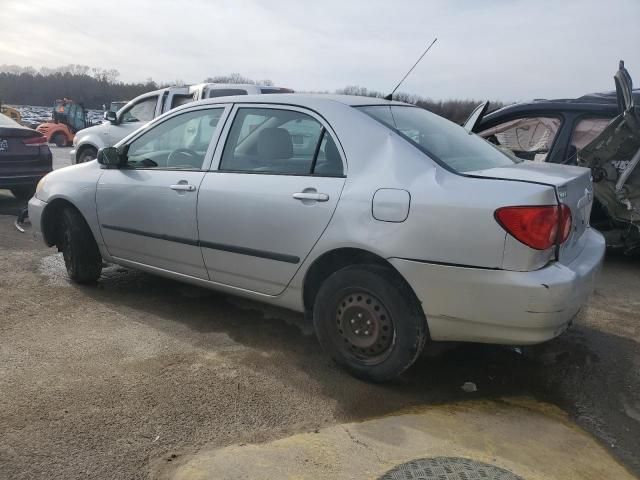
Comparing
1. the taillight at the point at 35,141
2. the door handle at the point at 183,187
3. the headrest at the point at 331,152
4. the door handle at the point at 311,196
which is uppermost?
the headrest at the point at 331,152

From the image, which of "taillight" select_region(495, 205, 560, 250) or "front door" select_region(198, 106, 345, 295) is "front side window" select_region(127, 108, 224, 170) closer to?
"front door" select_region(198, 106, 345, 295)

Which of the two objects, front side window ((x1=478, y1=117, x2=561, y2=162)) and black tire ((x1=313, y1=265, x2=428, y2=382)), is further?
front side window ((x1=478, y1=117, x2=561, y2=162))

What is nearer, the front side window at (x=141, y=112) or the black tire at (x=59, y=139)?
the front side window at (x=141, y=112)

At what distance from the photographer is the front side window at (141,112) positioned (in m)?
10.0

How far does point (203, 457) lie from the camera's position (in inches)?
97.2

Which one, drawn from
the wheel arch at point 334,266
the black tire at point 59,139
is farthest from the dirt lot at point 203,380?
the black tire at point 59,139

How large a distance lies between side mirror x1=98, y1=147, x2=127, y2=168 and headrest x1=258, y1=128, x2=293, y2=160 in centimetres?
133

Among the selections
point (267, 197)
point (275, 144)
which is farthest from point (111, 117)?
point (267, 197)

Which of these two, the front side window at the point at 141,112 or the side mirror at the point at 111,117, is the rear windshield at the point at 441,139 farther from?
the side mirror at the point at 111,117

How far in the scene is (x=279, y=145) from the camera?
3572mm

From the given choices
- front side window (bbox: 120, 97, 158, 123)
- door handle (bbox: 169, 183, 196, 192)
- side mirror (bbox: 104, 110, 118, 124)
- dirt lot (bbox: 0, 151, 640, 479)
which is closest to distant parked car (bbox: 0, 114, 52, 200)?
side mirror (bbox: 104, 110, 118, 124)

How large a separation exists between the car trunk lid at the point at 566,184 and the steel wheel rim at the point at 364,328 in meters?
0.90

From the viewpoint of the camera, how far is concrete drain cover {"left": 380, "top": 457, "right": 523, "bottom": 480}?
234 centimetres

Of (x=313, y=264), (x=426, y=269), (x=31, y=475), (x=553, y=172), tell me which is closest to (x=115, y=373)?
(x=31, y=475)
